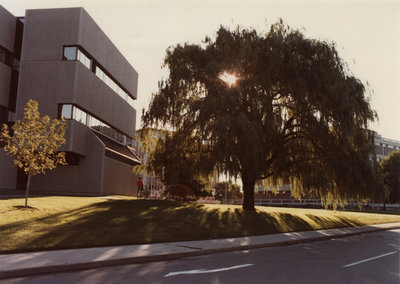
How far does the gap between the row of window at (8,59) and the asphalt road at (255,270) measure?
29857 millimetres

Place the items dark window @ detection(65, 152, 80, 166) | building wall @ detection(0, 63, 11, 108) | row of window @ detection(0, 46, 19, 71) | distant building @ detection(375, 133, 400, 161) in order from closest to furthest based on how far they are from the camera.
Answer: building wall @ detection(0, 63, 11, 108) < row of window @ detection(0, 46, 19, 71) < dark window @ detection(65, 152, 80, 166) < distant building @ detection(375, 133, 400, 161)

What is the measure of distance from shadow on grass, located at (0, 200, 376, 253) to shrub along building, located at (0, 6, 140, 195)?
14786 mm

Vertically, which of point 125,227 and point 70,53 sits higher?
point 70,53

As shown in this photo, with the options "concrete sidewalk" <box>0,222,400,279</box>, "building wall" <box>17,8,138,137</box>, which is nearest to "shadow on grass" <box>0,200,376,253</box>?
"concrete sidewalk" <box>0,222,400,279</box>

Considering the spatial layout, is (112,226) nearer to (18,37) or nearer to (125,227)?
(125,227)

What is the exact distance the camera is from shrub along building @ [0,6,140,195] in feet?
99.9

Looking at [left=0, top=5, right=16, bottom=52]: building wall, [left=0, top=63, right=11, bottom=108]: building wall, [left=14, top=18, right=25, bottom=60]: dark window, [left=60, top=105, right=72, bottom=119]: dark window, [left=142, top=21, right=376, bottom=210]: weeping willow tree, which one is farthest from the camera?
[left=14, top=18, right=25, bottom=60]: dark window

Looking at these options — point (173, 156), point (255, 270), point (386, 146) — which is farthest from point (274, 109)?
point (386, 146)

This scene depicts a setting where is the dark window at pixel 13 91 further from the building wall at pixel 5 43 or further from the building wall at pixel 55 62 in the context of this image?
the building wall at pixel 55 62

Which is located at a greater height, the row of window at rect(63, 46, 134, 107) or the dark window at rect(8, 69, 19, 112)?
the row of window at rect(63, 46, 134, 107)

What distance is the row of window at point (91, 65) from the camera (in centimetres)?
3114

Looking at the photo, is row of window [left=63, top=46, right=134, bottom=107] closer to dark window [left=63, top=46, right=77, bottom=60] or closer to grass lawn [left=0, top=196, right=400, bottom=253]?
dark window [left=63, top=46, right=77, bottom=60]

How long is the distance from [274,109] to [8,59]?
Result: 80.6 feet

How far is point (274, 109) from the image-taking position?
21.4 meters
